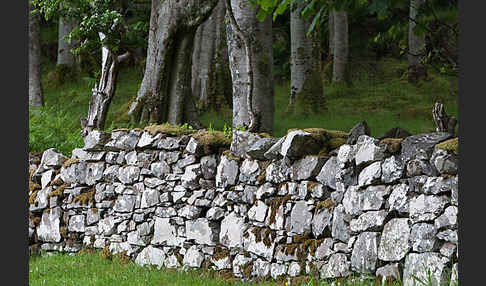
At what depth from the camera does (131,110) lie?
504 inches

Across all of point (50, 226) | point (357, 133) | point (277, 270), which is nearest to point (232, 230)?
point (277, 270)

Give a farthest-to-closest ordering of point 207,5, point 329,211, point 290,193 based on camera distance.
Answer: point 207,5 < point 290,193 < point 329,211

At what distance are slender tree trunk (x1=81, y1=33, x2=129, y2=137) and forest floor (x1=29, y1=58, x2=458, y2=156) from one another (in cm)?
53

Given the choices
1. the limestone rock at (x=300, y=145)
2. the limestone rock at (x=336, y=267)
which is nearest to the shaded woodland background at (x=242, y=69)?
the limestone rock at (x=300, y=145)

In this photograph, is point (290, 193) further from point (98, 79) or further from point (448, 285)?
point (98, 79)

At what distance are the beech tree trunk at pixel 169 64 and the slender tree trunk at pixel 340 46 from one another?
30.9 ft

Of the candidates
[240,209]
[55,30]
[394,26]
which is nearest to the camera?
[394,26]

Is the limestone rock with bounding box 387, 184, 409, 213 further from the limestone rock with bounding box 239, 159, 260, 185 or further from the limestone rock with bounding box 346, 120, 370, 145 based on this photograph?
the limestone rock with bounding box 239, 159, 260, 185

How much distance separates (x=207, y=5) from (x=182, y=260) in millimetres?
6010

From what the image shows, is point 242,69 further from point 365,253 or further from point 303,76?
point 303,76

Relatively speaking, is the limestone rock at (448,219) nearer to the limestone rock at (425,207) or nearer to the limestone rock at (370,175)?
the limestone rock at (425,207)

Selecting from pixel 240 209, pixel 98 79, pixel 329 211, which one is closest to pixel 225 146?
pixel 240 209

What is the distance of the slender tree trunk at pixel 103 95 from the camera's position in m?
11.8

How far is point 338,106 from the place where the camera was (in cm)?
1908
